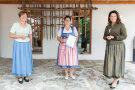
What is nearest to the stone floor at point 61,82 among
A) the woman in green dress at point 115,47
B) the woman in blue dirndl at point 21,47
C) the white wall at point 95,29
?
the woman in blue dirndl at point 21,47

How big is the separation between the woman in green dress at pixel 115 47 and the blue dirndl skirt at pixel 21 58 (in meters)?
1.65

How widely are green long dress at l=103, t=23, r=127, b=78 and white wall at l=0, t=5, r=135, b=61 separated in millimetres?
2727

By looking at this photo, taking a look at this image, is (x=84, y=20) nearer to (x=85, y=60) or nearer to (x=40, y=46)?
(x=85, y=60)

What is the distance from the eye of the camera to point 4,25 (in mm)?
5695

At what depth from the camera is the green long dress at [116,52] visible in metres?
2.80

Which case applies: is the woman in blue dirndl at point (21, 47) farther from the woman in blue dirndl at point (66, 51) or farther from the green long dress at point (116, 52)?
the green long dress at point (116, 52)

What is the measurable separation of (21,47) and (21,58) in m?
0.23

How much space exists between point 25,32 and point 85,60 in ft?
10.1

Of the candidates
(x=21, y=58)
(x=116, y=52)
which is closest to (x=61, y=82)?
(x=21, y=58)

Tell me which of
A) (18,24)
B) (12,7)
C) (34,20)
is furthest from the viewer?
(12,7)

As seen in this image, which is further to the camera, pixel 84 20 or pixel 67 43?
pixel 84 20

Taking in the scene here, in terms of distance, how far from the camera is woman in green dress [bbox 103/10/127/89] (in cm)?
281

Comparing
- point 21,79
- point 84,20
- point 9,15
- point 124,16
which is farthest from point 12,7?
point 124,16

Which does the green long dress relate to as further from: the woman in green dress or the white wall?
the white wall
